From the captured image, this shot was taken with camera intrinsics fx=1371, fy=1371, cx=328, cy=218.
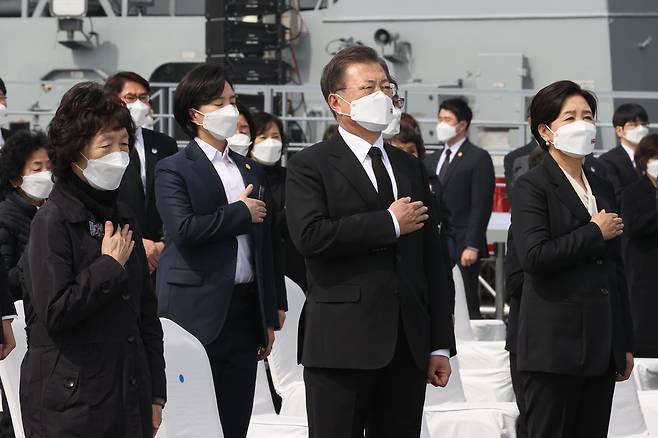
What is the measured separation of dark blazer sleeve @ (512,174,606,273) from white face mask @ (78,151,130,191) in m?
1.62

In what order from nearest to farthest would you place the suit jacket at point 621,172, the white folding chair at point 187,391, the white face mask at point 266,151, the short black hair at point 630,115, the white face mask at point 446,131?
the white folding chair at point 187,391, the white face mask at point 266,151, the suit jacket at point 621,172, the white face mask at point 446,131, the short black hair at point 630,115

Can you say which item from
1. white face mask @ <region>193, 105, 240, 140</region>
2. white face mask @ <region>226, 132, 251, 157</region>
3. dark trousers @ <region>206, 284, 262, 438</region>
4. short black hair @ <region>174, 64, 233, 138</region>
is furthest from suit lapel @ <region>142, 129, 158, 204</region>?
dark trousers @ <region>206, 284, 262, 438</region>

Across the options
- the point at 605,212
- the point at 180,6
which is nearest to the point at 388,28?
the point at 180,6

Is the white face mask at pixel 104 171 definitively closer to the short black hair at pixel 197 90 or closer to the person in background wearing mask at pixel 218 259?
the person in background wearing mask at pixel 218 259

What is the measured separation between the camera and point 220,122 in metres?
5.66

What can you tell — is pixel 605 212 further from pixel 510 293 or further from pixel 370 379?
pixel 370 379

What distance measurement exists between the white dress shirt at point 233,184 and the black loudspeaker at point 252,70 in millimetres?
10078

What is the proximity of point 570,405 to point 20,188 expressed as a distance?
9.55 ft

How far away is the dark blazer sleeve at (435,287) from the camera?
4434 mm

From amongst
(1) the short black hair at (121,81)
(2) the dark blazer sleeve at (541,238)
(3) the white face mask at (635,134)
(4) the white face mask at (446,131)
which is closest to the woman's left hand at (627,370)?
(2) the dark blazer sleeve at (541,238)

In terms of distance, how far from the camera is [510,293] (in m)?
5.66

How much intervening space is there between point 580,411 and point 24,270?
2098mm

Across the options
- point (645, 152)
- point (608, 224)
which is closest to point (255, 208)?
point (608, 224)

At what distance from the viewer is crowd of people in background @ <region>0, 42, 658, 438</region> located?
3.98m
